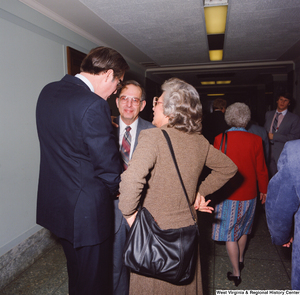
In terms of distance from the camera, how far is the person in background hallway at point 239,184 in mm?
2148

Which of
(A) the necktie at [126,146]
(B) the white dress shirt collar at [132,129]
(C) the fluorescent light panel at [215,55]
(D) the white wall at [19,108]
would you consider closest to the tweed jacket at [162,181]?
(A) the necktie at [126,146]

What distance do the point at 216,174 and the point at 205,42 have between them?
3.72 metres

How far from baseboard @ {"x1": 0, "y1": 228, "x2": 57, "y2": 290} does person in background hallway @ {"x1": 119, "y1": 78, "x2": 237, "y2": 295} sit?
65.0 inches

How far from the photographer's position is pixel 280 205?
1.14 m

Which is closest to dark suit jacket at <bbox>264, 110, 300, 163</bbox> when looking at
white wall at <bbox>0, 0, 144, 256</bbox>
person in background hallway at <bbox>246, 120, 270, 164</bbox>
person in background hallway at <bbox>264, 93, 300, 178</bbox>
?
person in background hallway at <bbox>264, 93, 300, 178</bbox>

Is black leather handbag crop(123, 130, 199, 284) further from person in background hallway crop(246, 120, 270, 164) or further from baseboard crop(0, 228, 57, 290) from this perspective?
person in background hallway crop(246, 120, 270, 164)

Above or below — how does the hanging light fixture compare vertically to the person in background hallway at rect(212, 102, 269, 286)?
above

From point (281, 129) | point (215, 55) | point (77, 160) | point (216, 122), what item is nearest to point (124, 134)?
point (77, 160)

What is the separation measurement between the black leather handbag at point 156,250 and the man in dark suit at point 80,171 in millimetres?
240

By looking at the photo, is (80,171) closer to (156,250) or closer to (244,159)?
(156,250)

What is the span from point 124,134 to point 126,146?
0.13 meters

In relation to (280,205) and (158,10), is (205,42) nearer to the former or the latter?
(158,10)

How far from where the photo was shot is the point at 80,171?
3.99 feet

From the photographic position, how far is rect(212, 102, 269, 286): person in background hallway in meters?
2.15
